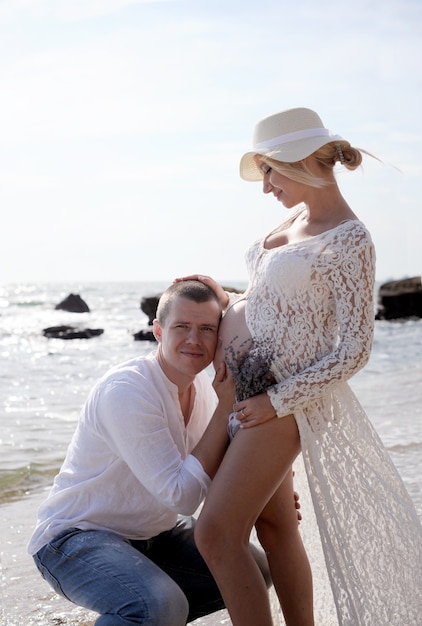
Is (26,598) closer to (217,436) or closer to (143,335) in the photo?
(217,436)

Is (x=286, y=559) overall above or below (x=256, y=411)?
below

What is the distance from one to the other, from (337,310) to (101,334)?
2520 cm

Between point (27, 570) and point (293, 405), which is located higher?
point (293, 405)

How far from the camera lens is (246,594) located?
3.07 m

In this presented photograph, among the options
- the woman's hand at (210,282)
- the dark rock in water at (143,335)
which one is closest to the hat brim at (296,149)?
the woman's hand at (210,282)

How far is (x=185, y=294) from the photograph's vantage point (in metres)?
3.41

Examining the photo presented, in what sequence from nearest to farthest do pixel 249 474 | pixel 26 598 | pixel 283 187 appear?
pixel 249 474, pixel 283 187, pixel 26 598

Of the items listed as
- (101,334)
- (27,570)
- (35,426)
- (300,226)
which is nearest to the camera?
(300,226)

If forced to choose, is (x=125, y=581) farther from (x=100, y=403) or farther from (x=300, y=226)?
(x=300, y=226)

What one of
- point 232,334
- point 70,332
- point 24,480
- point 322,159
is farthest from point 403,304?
point 232,334

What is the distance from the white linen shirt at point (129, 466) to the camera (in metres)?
3.16

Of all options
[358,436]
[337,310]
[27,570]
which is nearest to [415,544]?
[358,436]

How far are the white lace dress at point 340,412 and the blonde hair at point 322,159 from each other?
25 centimetres

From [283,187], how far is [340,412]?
95 centimetres
